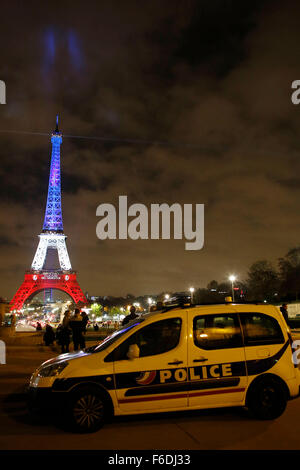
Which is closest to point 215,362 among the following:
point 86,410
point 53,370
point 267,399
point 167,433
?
point 267,399

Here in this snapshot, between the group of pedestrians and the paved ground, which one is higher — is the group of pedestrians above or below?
above

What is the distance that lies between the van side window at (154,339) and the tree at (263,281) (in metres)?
74.6

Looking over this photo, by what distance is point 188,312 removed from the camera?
21.6ft

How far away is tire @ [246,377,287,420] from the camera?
21.0ft

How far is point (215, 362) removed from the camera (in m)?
6.34

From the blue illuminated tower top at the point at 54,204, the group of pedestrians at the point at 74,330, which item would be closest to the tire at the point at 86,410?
the group of pedestrians at the point at 74,330

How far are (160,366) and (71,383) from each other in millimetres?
1267

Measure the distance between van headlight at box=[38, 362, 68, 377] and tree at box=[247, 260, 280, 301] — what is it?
75.3 m

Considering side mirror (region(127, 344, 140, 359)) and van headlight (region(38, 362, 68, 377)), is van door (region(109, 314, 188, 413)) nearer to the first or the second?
side mirror (region(127, 344, 140, 359))

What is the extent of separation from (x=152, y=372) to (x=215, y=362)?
37.9 inches

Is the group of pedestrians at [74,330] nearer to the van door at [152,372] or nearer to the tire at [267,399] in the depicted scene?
the van door at [152,372]

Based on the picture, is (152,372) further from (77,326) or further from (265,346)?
(77,326)

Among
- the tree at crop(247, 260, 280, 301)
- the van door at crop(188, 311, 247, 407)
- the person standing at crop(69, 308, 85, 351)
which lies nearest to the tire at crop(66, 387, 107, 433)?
the van door at crop(188, 311, 247, 407)

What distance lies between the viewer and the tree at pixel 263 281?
79500mm
